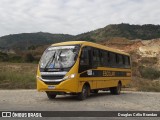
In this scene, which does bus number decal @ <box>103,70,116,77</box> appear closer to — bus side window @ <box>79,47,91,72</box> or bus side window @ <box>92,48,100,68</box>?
bus side window @ <box>92,48,100,68</box>

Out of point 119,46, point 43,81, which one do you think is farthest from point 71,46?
point 119,46

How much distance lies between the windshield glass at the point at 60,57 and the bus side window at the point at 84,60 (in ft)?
1.64

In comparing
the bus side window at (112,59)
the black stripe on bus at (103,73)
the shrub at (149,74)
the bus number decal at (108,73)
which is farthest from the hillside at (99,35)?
the bus number decal at (108,73)

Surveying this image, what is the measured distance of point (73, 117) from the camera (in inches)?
497

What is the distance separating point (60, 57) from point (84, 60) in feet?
4.64

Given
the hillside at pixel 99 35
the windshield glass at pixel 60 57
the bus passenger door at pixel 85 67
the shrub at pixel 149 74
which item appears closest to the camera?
the windshield glass at pixel 60 57

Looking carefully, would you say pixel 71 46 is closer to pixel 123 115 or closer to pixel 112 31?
pixel 123 115

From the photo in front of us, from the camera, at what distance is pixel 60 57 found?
787 inches

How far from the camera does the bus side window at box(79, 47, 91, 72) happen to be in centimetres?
2008

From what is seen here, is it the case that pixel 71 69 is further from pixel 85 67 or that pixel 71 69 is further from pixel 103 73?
pixel 103 73

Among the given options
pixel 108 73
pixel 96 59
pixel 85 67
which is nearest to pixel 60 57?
pixel 85 67

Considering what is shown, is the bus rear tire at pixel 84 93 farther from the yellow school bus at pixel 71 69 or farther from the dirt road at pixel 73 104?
the dirt road at pixel 73 104

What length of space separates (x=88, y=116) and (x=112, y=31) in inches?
4516

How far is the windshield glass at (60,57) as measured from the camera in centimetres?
1956
